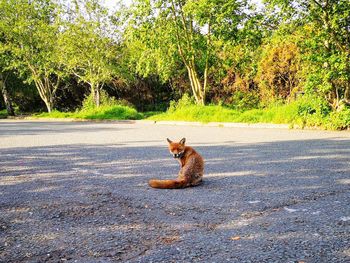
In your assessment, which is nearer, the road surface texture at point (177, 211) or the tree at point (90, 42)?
the road surface texture at point (177, 211)

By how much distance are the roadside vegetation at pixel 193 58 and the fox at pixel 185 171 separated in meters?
7.50

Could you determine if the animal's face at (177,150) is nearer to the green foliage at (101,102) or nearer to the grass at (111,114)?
the grass at (111,114)

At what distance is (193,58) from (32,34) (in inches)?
551

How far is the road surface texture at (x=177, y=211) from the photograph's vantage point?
103 inches

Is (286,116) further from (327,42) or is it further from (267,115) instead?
(327,42)

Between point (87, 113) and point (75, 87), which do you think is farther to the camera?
point (75, 87)

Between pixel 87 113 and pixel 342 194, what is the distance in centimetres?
2037

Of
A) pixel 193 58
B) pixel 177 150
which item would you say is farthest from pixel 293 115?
pixel 177 150

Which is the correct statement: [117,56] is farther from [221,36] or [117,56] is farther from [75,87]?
[221,36]

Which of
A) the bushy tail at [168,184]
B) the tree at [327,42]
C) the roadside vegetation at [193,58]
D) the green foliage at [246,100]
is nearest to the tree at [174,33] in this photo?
the roadside vegetation at [193,58]

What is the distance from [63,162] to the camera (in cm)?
691

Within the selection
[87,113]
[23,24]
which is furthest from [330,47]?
[23,24]

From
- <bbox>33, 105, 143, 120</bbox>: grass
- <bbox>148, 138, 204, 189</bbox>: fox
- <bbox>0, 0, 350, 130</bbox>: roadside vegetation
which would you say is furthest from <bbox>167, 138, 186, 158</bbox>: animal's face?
<bbox>33, 105, 143, 120</bbox>: grass

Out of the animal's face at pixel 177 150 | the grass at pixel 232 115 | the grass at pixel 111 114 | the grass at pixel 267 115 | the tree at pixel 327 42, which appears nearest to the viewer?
the animal's face at pixel 177 150
